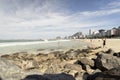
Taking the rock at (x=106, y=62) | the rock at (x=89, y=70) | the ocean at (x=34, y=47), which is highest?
the rock at (x=106, y=62)

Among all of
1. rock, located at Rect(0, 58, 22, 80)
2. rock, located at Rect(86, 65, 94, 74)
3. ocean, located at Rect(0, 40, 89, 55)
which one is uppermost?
rock, located at Rect(0, 58, 22, 80)

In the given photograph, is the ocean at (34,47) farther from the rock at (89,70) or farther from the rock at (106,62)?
the rock at (106,62)

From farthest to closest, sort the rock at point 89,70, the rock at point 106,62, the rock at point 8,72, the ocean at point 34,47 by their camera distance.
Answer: the ocean at point 34,47
the rock at point 89,70
the rock at point 106,62
the rock at point 8,72

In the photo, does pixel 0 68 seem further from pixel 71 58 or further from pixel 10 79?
pixel 71 58

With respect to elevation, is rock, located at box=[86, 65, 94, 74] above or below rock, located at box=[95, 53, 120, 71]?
below

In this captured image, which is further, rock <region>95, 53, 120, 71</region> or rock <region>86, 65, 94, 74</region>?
rock <region>86, 65, 94, 74</region>

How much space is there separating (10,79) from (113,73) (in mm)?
2468

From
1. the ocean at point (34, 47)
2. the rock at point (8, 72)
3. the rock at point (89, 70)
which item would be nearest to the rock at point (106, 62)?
the rock at point (89, 70)

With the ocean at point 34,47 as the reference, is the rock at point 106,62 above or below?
above

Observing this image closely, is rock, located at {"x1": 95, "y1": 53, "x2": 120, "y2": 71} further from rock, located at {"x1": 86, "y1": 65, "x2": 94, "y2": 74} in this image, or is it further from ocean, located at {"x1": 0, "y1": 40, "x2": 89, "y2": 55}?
ocean, located at {"x1": 0, "y1": 40, "x2": 89, "y2": 55}

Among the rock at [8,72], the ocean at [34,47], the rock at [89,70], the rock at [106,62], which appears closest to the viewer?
the rock at [8,72]

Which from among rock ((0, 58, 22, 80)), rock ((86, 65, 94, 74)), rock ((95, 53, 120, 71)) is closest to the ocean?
rock ((86, 65, 94, 74))

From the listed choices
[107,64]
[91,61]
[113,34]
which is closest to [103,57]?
[107,64]

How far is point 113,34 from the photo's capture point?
124125 millimetres
